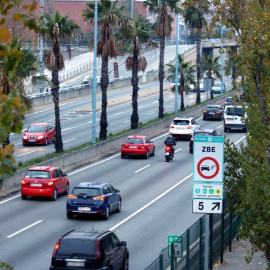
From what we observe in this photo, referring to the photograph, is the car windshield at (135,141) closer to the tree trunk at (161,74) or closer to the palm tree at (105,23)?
the palm tree at (105,23)

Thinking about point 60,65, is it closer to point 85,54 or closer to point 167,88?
point 167,88

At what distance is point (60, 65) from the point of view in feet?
124

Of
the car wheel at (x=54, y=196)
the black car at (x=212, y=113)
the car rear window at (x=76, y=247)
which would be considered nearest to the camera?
the car rear window at (x=76, y=247)

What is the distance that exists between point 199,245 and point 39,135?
3038 centimetres

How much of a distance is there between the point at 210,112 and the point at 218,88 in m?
29.1

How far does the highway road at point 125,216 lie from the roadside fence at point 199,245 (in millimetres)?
1890

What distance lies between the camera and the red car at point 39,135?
44656 millimetres

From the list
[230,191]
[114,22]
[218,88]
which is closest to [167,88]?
[218,88]

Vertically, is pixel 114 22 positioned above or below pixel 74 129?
above

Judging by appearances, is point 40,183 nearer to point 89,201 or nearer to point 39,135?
point 89,201

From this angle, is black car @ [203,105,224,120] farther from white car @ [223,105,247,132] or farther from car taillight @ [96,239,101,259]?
car taillight @ [96,239,101,259]

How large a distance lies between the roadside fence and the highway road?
1.89 metres

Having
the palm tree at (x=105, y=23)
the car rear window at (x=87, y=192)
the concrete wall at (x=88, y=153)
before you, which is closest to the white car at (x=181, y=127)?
the concrete wall at (x=88, y=153)

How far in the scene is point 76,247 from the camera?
15.1m
